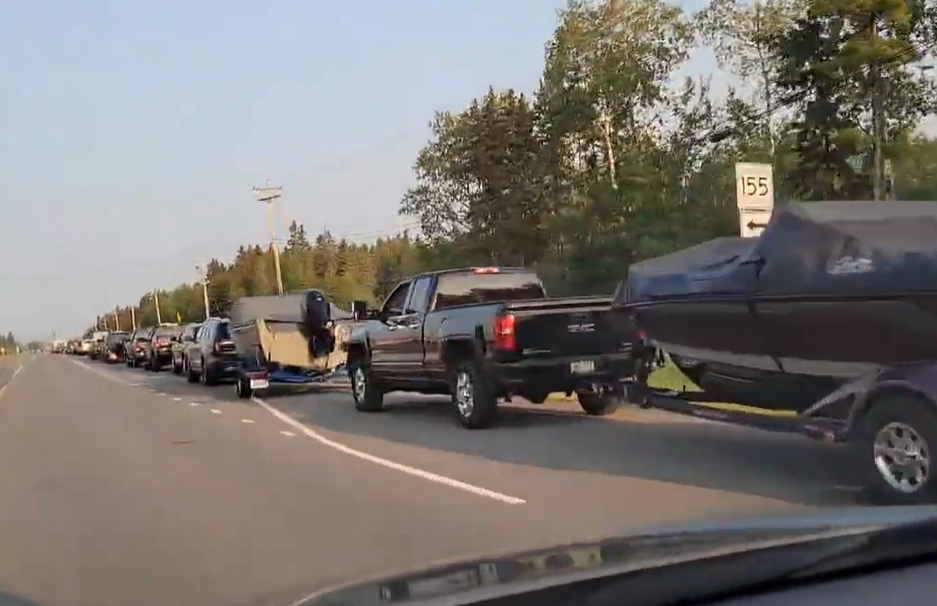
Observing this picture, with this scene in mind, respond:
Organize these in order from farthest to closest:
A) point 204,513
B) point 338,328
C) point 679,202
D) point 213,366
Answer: point 679,202
point 213,366
point 338,328
point 204,513

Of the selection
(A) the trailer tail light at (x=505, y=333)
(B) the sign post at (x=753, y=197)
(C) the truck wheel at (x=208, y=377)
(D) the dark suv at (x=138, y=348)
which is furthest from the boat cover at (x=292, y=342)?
(D) the dark suv at (x=138, y=348)

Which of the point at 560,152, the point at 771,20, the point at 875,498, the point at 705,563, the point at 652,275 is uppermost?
the point at 771,20

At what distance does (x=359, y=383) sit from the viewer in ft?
58.1

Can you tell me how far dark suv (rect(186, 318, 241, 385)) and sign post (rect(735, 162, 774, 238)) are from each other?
15.3 metres

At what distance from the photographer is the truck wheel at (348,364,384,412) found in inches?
681

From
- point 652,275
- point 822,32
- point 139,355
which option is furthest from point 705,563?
point 139,355

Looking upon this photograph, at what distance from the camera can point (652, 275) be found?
10.8m

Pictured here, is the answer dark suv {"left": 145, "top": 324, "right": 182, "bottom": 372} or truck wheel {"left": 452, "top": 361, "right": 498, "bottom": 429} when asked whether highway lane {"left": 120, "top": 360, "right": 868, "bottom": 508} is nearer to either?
truck wheel {"left": 452, "top": 361, "right": 498, "bottom": 429}

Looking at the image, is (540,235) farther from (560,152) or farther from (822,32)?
(822,32)

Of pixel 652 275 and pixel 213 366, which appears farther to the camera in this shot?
pixel 213 366

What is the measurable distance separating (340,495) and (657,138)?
143 ft

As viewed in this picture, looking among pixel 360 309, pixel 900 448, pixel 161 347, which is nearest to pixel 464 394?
pixel 360 309

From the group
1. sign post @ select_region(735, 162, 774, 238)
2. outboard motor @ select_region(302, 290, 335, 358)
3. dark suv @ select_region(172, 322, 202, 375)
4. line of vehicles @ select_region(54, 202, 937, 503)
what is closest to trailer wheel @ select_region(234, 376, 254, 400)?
outboard motor @ select_region(302, 290, 335, 358)

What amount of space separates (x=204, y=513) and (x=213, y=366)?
19.7 m
